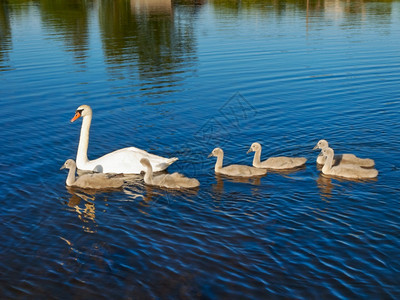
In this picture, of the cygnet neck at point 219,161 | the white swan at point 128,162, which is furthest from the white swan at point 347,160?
the white swan at point 128,162

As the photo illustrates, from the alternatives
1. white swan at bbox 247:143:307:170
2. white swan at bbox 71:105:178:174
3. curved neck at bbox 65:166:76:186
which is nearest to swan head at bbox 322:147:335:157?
white swan at bbox 247:143:307:170

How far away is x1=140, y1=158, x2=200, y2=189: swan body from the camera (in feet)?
39.6

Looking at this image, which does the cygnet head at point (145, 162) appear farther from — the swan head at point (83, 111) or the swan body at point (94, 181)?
the swan head at point (83, 111)

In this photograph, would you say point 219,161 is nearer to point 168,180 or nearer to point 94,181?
point 168,180

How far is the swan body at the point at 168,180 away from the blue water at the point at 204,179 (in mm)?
305

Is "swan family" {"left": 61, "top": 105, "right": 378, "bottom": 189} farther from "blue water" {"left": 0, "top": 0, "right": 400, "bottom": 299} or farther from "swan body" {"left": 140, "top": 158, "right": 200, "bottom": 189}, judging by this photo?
"blue water" {"left": 0, "top": 0, "right": 400, "bottom": 299}

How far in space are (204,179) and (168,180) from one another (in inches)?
39.0

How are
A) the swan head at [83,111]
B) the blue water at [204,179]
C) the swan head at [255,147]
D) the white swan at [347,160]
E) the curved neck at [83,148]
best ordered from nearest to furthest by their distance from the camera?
the blue water at [204,179] → the white swan at [347,160] → the swan head at [255,147] → the curved neck at [83,148] → the swan head at [83,111]

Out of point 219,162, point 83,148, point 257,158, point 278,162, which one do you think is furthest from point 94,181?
point 278,162

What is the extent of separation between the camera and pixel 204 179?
1281 cm

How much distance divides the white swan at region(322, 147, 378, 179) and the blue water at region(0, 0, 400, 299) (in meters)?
0.23

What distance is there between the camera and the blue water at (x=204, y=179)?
862 centimetres

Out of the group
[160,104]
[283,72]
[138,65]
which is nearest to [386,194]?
[160,104]

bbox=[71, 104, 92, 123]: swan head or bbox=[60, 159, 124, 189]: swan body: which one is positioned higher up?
bbox=[71, 104, 92, 123]: swan head
